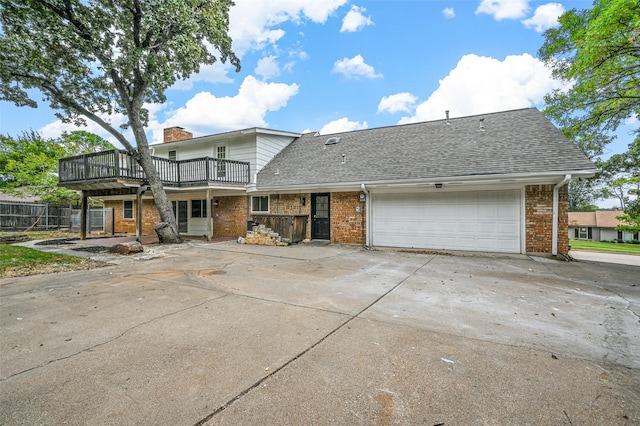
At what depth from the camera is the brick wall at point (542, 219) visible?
8164mm

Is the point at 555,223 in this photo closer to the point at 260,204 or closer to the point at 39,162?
the point at 260,204

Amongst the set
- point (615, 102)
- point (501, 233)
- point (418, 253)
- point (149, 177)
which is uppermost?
point (615, 102)

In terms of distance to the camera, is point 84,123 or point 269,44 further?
point 269,44

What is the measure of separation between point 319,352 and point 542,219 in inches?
348

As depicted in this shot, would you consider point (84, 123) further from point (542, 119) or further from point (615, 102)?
point (615, 102)

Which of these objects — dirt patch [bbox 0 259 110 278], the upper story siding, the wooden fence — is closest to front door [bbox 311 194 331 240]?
the upper story siding

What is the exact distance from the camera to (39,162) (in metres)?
18.9

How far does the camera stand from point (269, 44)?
14.1 m

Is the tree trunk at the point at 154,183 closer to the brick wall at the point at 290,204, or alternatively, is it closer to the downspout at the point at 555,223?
the brick wall at the point at 290,204

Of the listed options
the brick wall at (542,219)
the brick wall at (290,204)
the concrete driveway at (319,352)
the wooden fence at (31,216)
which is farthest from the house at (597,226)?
the wooden fence at (31,216)

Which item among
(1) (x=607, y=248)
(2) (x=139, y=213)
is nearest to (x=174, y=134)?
(2) (x=139, y=213)

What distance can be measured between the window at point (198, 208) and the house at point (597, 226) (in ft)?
137

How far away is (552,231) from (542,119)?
4.72 meters

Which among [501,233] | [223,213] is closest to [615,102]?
[501,233]
